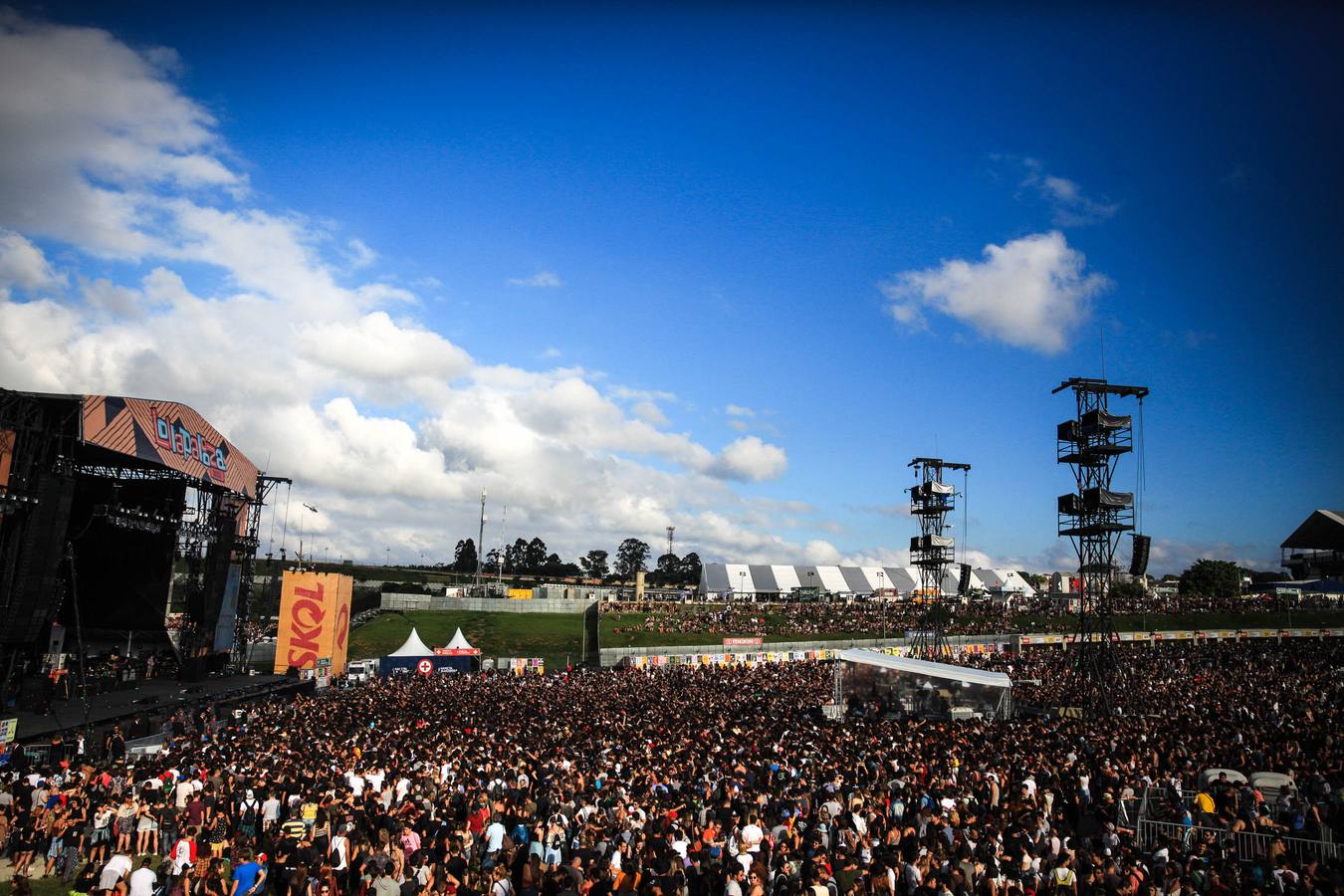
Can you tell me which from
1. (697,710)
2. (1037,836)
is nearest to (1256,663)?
(697,710)

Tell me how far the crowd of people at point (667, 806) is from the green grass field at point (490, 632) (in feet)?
104

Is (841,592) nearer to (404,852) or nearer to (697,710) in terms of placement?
(697,710)

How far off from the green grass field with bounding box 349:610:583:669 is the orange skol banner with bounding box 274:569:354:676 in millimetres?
14145

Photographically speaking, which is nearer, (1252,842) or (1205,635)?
(1252,842)

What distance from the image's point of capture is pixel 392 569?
13075 cm

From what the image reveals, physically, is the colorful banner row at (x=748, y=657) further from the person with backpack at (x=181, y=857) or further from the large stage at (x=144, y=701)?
the person with backpack at (x=181, y=857)

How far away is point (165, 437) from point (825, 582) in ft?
258

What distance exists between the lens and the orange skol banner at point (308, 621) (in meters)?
38.2

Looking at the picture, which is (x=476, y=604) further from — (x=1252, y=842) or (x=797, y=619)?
(x=1252, y=842)

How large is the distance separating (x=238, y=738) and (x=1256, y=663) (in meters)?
48.9

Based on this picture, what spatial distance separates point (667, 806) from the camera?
12.8 metres

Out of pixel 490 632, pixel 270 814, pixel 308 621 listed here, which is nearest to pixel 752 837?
pixel 270 814

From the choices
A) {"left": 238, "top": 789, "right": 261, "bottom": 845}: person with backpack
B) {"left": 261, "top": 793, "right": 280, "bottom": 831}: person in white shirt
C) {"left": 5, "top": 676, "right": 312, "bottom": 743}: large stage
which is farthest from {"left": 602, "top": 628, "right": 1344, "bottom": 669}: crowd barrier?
{"left": 261, "top": 793, "right": 280, "bottom": 831}: person in white shirt

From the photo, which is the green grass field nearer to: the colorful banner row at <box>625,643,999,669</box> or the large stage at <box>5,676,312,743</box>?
the colorful banner row at <box>625,643,999,669</box>
